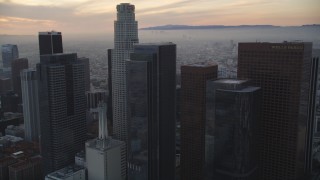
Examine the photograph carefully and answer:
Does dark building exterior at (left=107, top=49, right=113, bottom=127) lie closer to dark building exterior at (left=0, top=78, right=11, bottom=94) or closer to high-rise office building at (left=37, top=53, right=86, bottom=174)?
high-rise office building at (left=37, top=53, right=86, bottom=174)

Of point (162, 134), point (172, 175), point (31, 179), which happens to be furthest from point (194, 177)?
point (31, 179)

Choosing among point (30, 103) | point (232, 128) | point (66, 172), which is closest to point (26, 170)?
point (66, 172)

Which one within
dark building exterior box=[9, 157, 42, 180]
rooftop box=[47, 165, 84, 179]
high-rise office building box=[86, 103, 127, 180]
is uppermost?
high-rise office building box=[86, 103, 127, 180]

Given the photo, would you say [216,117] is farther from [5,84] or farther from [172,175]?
[5,84]

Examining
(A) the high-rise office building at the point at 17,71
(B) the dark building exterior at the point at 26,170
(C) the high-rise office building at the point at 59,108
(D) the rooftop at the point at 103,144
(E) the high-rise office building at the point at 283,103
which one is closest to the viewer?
(E) the high-rise office building at the point at 283,103

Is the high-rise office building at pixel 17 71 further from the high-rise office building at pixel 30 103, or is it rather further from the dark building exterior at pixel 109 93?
the dark building exterior at pixel 109 93

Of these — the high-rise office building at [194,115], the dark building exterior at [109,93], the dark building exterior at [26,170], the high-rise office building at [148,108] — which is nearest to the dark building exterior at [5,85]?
the dark building exterior at [109,93]

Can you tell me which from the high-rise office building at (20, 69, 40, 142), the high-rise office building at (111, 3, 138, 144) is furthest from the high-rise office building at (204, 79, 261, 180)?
the high-rise office building at (20, 69, 40, 142)
